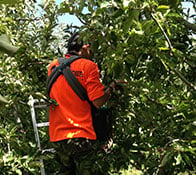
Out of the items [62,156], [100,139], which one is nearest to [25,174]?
[62,156]

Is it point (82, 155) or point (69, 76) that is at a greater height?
point (69, 76)

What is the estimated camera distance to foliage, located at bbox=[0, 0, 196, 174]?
4.39ft

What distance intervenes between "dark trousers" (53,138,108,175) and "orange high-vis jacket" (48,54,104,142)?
4 centimetres

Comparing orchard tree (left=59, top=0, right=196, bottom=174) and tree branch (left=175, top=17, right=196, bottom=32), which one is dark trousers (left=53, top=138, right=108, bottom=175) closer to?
orchard tree (left=59, top=0, right=196, bottom=174)

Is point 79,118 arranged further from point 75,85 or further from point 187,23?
point 187,23

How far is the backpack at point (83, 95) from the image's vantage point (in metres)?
2.21

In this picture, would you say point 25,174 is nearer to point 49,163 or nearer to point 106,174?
point 49,163

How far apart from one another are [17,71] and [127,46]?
147 centimetres

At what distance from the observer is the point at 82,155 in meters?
2.26

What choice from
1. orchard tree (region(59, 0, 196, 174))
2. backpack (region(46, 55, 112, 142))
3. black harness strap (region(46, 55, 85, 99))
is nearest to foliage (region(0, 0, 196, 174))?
orchard tree (region(59, 0, 196, 174))

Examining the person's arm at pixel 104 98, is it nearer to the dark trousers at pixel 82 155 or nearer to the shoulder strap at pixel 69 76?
the shoulder strap at pixel 69 76

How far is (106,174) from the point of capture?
2516 millimetres

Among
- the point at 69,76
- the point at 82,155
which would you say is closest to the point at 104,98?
the point at 69,76

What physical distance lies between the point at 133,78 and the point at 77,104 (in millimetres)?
441
